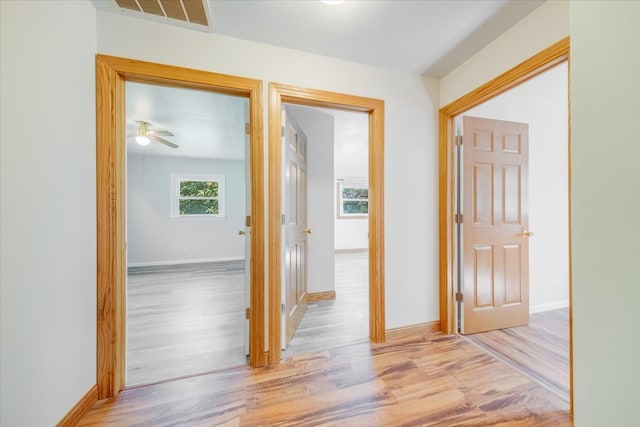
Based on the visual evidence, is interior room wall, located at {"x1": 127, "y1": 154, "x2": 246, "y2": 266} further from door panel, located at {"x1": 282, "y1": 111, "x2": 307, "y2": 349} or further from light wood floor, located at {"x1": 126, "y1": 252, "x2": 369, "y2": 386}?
door panel, located at {"x1": 282, "y1": 111, "x2": 307, "y2": 349}

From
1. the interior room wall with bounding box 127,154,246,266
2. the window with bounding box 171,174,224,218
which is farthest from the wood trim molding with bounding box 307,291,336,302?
the window with bounding box 171,174,224,218

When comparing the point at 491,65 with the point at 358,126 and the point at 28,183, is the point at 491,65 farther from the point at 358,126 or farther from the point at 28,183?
the point at 28,183

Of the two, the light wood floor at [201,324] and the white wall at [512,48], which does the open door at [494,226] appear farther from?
the light wood floor at [201,324]

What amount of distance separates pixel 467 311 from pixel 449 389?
89 centimetres

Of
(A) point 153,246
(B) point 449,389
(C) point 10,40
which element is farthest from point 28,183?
(A) point 153,246

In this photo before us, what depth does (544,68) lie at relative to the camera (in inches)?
59.4

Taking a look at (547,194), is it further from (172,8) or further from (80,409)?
(80,409)

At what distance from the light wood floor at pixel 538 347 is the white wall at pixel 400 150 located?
20.4 inches

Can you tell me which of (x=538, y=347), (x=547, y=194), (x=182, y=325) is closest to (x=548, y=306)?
(x=538, y=347)

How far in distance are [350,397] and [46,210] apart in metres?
1.91

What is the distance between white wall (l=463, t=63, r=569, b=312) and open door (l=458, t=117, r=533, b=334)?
12.6 inches

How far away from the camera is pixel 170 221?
543cm

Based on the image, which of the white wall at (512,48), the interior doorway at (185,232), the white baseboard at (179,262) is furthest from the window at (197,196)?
the white wall at (512,48)

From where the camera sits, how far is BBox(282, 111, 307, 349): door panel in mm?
2029
